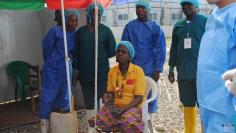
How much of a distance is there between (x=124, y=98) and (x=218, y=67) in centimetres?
228

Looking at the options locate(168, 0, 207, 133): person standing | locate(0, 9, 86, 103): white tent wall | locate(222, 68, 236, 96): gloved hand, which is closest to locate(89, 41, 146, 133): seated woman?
locate(168, 0, 207, 133): person standing

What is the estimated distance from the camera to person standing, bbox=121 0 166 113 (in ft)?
16.8

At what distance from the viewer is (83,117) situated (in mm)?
6344

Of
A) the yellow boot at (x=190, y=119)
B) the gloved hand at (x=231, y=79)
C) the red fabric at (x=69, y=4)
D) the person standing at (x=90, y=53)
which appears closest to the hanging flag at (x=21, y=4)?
the red fabric at (x=69, y=4)

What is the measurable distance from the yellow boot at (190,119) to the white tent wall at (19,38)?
3.85 metres

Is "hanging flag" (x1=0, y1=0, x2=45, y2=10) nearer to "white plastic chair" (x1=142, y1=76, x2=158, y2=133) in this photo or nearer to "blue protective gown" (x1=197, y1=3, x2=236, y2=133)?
"white plastic chair" (x1=142, y1=76, x2=158, y2=133)

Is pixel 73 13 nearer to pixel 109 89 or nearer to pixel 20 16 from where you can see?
pixel 109 89

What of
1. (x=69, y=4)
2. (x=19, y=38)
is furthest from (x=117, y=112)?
(x=19, y=38)

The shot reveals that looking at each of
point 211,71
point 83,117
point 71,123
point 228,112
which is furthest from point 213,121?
point 83,117

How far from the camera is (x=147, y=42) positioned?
16.8ft

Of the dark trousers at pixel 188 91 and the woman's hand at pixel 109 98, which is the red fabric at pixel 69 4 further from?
the dark trousers at pixel 188 91

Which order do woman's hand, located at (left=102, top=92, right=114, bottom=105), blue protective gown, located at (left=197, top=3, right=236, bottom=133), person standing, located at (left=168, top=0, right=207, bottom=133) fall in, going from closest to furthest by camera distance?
blue protective gown, located at (left=197, top=3, right=236, bottom=133) < woman's hand, located at (left=102, top=92, right=114, bottom=105) < person standing, located at (left=168, top=0, right=207, bottom=133)

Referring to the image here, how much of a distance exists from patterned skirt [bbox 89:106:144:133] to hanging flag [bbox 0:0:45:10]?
223 centimetres

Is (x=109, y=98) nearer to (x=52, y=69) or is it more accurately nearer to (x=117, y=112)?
(x=117, y=112)
